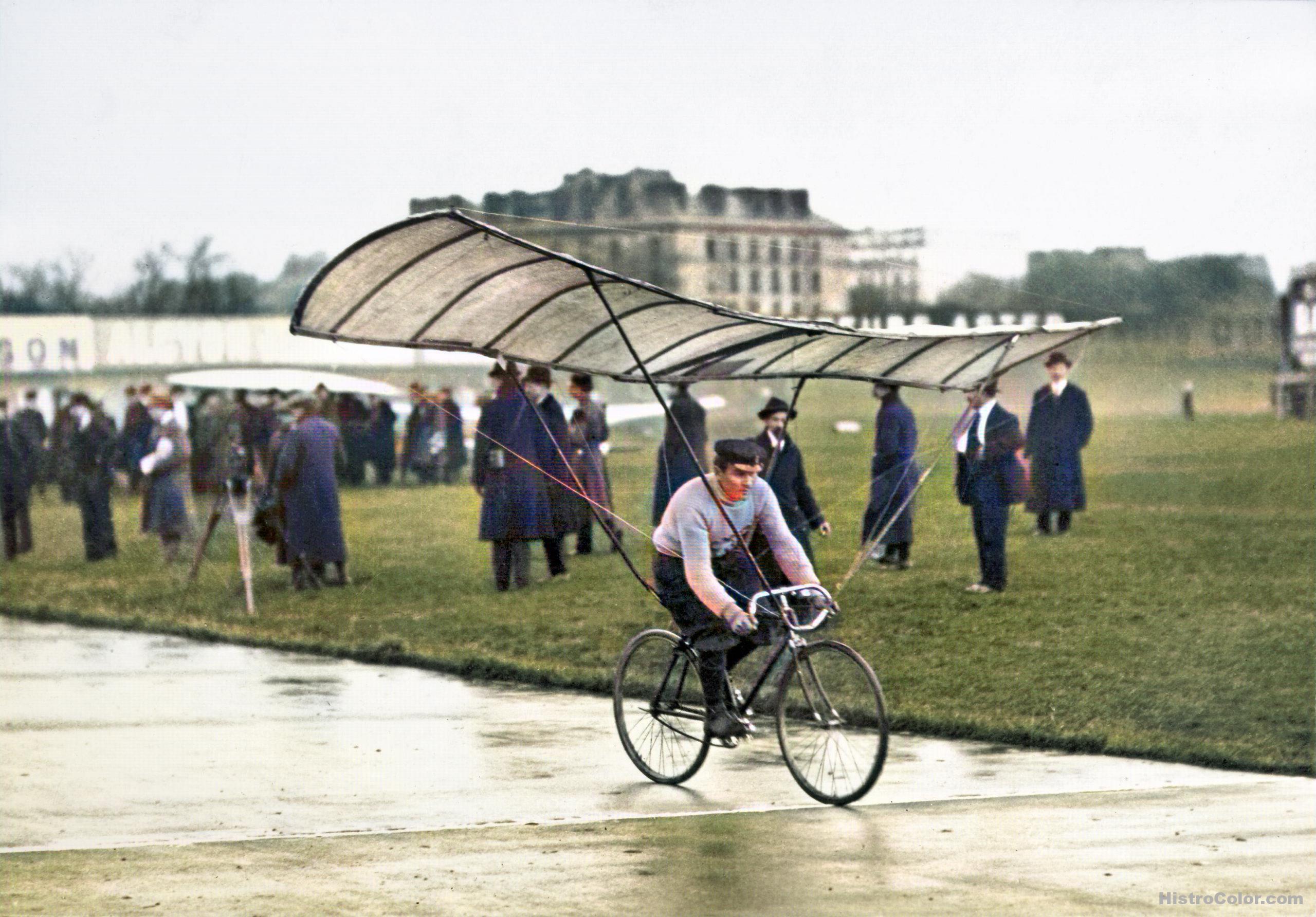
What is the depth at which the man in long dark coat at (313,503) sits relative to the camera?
14.2 meters

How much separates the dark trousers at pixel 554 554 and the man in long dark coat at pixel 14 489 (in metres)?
5.87

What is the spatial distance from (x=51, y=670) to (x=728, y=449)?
20.3 ft

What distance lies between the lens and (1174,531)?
11891 mm

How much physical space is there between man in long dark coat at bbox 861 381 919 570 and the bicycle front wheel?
4167 millimetres

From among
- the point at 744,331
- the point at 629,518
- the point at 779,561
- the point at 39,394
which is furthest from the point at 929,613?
the point at 39,394

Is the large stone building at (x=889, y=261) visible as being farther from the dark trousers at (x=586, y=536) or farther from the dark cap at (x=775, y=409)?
the dark trousers at (x=586, y=536)

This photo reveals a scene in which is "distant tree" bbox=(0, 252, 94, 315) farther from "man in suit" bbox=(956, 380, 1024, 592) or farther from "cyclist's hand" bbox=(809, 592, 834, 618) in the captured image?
"cyclist's hand" bbox=(809, 592, 834, 618)

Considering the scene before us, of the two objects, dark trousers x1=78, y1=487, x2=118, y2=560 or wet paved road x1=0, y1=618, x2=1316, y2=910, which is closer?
wet paved road x1=0, y1=618, x2=1316, y2=910

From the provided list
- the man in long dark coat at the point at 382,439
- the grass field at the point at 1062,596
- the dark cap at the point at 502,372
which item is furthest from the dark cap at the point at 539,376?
the man in long dark coat at the point at 382,439

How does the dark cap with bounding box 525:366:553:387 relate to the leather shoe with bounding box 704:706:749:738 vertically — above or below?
above

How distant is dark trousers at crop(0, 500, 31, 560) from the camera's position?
55.6 feet

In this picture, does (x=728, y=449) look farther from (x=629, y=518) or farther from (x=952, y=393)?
(x=629, y=518)

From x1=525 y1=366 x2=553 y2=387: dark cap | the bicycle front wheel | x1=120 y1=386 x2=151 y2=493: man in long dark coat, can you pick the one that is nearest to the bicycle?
the bicycle front wheel

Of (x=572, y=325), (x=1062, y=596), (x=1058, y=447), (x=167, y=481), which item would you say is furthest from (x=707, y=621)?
(x=167, y=481)
